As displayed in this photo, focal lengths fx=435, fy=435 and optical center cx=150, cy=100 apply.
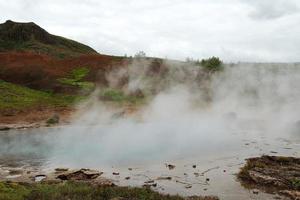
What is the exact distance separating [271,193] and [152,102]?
21.4m

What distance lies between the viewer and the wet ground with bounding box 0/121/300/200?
1150cm

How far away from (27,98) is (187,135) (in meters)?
15.7

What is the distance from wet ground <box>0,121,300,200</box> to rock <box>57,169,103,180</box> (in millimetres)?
398

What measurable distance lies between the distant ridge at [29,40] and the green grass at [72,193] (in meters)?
45.2

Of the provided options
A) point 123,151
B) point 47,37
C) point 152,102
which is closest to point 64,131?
point 123,151

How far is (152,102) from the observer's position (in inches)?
1239

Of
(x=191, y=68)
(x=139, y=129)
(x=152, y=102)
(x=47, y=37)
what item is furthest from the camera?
(x=47, y=37)

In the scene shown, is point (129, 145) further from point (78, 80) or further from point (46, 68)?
point (46, 68)

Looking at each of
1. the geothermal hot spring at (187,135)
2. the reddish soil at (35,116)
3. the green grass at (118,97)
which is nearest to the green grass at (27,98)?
the reddish soil at (35,116)

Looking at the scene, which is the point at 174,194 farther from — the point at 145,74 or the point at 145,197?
the point at 145,74

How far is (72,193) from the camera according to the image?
9.60m

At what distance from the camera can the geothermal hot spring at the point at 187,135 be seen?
42.4ft

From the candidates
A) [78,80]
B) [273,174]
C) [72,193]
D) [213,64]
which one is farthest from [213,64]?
[72,193]

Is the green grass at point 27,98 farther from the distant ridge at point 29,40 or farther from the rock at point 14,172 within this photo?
the distant ridge at point 29,40
